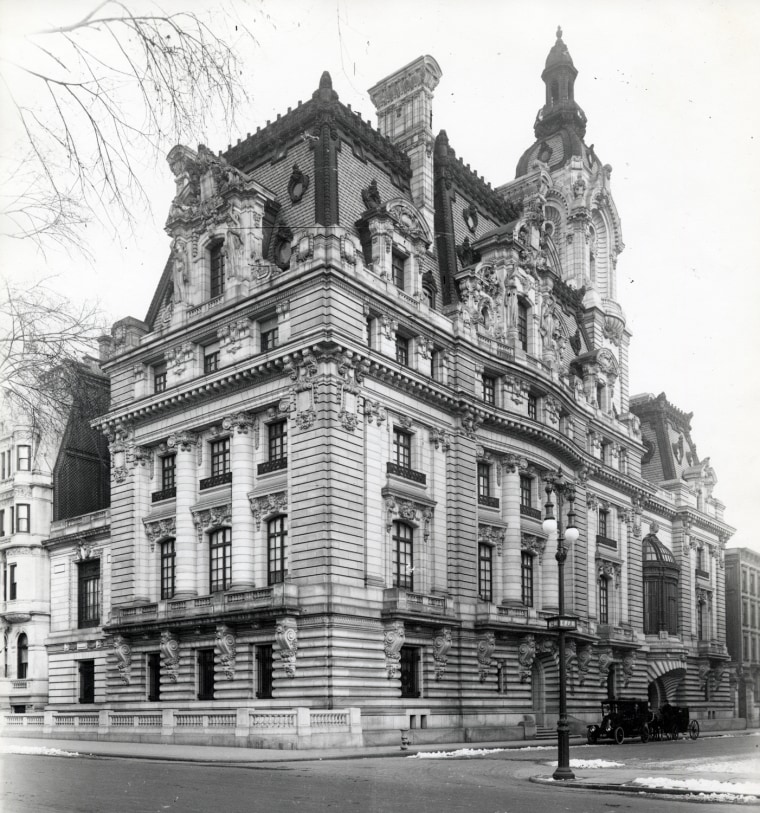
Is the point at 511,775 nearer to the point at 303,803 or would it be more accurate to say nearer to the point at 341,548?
the point at 303,803

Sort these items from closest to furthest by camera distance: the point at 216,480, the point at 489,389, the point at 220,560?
the point at 220,560 → the point at 216,480 → the point at 489,389

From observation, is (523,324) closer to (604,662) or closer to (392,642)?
(604,662)

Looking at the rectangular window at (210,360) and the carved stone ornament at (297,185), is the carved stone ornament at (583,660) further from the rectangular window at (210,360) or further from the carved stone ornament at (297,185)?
the carved stone ornament at (297,185)

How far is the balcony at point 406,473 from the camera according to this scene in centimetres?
4259

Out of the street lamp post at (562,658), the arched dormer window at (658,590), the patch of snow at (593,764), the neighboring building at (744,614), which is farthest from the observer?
the neighboring building at (744,614)

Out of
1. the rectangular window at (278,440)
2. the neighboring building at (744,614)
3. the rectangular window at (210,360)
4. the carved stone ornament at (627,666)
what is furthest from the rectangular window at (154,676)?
the neighboring building at (744,614)

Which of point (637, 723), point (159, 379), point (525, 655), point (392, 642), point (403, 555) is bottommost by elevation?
point (637, 723)

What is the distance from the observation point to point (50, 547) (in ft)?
183

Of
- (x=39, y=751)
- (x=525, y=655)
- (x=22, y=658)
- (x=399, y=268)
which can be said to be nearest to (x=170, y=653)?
(x=39, y=751)

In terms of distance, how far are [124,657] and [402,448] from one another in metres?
15.7

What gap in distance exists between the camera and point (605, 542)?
60.8m

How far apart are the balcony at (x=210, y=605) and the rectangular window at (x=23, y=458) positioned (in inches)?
536

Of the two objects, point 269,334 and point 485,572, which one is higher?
point 269,334

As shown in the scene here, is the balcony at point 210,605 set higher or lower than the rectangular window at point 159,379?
lower
